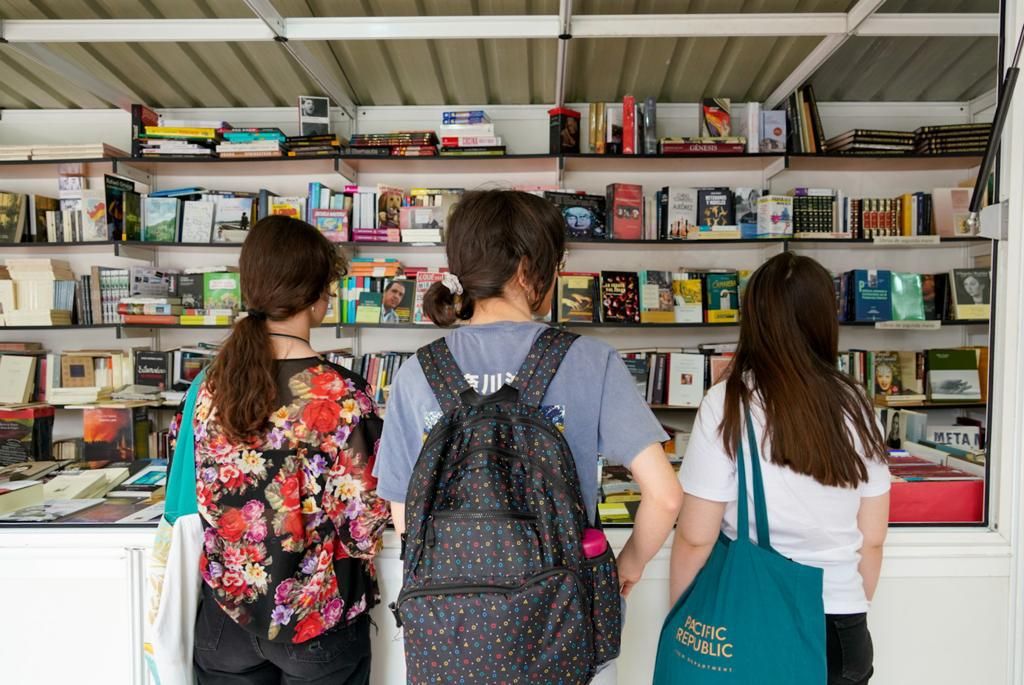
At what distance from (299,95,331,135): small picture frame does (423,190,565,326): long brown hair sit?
3151mm

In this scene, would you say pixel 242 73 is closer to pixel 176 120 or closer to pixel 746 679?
pixel 176 120

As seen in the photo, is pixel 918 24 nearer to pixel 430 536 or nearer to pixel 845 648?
pixel 845 648

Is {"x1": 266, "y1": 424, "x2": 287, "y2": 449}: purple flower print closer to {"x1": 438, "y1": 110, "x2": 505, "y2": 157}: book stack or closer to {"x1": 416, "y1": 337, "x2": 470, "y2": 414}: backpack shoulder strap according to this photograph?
{"x1": 416, "y1": 337, "x2": 470, "y2": 414}: backpack shoulder strap

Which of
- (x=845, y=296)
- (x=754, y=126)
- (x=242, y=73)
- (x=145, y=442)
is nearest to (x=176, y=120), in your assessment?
(x=242, y=73)

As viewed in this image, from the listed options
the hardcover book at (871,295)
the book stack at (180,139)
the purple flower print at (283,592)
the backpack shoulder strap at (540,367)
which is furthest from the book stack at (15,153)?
the hardcover book at (871,295)

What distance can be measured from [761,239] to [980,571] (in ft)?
8.02

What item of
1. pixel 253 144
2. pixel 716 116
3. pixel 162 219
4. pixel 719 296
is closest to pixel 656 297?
pixel 719 296

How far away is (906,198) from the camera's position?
3854 millimetres

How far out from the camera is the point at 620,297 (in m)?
3.89

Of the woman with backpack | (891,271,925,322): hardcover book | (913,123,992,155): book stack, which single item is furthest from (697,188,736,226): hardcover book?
the woman with backpack

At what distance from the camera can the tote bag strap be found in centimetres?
121

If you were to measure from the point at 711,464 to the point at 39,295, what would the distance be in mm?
4151

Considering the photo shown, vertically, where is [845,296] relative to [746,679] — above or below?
above

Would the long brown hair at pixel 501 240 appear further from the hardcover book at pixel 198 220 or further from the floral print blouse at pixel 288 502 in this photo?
the hardcover book at pixel 198 220
